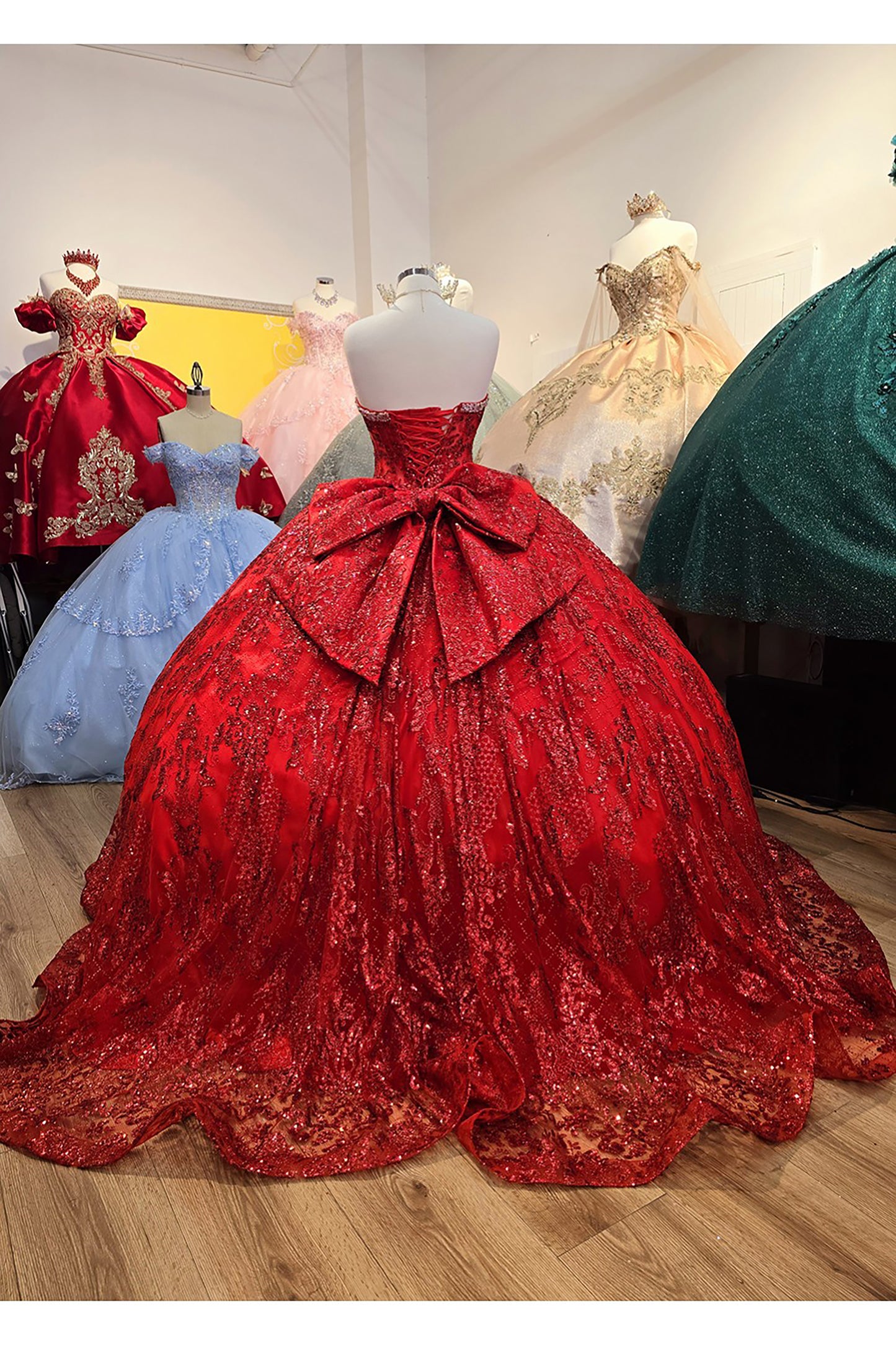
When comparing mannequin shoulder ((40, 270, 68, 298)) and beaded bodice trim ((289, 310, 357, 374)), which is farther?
beaded bodice trim ((289, 310, 357, 374))

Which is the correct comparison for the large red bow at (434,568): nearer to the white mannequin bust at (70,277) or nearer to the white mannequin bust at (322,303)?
the white mannequin bust at (70,277)

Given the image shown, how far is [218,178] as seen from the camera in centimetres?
479

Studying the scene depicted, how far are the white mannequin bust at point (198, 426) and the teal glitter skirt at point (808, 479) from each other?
1829mm

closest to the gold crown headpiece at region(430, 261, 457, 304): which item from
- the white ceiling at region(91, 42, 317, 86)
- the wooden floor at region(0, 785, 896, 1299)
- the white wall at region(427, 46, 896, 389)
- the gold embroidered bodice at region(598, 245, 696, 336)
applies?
the gold embroidered bodice at region(598, 245, 696, 336)

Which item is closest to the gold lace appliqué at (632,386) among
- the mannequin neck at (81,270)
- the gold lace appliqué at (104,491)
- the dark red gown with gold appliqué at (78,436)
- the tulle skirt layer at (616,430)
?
the tulle skirt layer at (616,430)

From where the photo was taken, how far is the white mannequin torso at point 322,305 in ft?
15.1

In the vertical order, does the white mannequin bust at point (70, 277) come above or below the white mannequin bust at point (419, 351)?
above

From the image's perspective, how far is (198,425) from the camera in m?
3.54

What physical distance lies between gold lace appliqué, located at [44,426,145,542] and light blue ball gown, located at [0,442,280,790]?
418mm

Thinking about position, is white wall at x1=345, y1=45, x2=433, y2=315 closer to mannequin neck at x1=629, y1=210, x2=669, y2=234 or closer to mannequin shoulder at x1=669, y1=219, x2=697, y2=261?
mannequin neck at x1=629, y1=210, x2=669, y2=234

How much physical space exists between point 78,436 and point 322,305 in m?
1.45

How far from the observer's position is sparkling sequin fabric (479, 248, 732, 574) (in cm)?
284

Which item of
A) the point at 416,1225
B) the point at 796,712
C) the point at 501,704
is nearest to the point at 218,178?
the point at 796,712

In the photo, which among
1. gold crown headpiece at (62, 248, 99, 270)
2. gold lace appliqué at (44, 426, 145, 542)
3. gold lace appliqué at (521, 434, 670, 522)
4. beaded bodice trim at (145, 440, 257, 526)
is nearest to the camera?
gold lace appliqué at (521, 434, 670, 522)
